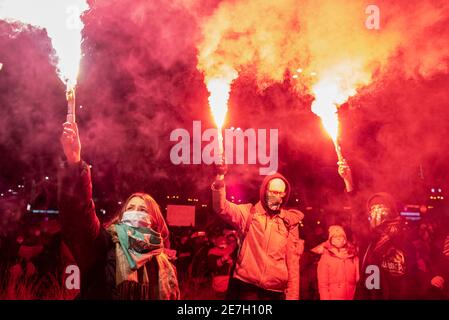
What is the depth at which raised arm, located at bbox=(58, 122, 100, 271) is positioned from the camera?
12.6ft

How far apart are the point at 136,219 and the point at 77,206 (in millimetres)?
673

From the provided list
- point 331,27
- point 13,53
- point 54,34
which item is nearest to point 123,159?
point 13,53

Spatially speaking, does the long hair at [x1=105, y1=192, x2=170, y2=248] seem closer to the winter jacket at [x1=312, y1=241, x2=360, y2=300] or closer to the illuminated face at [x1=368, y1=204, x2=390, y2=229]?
the winter jacket at [x1=312, y1=241, x2=360, y2=300]

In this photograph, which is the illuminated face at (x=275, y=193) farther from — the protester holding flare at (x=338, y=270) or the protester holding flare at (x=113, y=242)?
the protester holding flare at (x=113, y=242)

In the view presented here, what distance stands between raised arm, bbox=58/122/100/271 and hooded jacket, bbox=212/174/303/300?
4.29ft

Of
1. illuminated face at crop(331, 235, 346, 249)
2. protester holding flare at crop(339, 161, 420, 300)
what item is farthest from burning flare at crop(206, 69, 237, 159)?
illuminated face at crop(331, 235, 346, 249)

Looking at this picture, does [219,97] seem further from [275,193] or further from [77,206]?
[77,206]

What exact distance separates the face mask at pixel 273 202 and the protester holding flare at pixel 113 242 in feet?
3.89

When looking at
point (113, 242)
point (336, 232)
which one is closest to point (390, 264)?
point (336, 232)

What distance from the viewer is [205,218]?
8.63m

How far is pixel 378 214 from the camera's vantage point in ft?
17.4

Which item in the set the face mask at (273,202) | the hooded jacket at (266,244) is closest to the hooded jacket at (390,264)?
the hooded jacket at (266,244)
